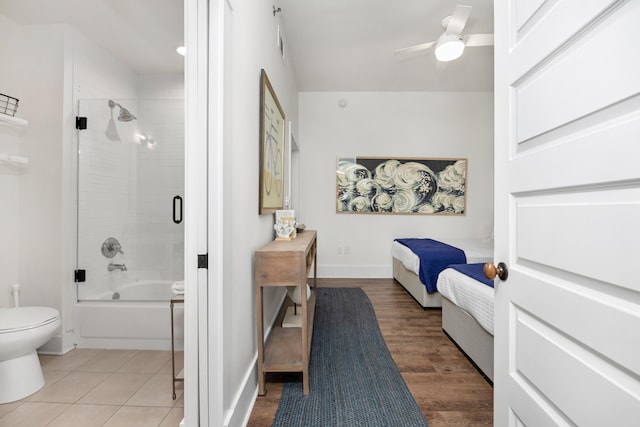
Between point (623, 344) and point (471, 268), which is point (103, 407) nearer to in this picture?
point (623, 344)

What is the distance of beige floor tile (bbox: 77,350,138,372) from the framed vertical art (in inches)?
59.5

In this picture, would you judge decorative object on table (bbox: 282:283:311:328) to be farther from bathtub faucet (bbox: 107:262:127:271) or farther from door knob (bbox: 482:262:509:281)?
bathtub faucet (bbox: 107:262:127:271)

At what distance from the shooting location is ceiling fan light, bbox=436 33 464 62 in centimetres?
257

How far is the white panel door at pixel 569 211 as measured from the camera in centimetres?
57

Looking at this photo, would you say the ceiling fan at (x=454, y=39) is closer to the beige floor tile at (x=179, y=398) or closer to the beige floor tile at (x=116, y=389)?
the beige floor tile at (x=179, y=398)

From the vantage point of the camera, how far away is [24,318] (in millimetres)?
1747

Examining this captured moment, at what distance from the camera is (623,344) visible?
571 mm

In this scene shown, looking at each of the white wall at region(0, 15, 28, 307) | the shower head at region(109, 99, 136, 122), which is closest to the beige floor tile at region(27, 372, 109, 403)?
the white wall at region(0, 15, 28, 307)

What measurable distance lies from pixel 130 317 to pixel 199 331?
1.49 m

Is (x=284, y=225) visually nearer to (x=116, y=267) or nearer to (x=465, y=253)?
(x=116, y=267)

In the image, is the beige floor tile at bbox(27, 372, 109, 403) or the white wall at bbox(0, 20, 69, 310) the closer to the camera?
the beige floor tile at bbox(27, 372, 109, 403)

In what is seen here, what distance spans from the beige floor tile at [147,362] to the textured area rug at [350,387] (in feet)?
3.26

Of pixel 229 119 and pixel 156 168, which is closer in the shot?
pixel 229 119

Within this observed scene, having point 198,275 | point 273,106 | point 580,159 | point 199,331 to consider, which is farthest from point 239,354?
point 273,106
